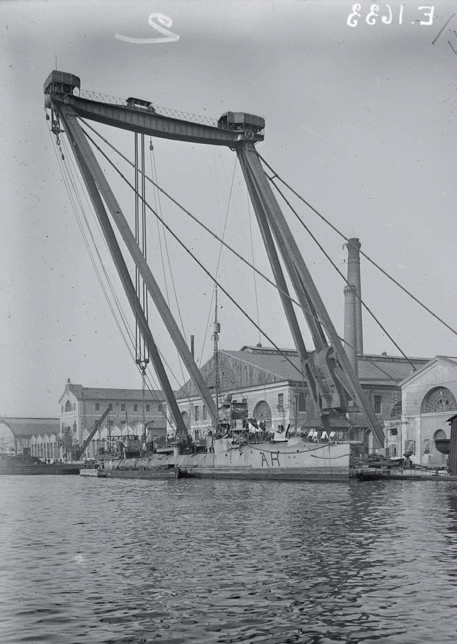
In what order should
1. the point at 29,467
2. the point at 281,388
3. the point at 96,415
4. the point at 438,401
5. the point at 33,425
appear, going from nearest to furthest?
the point at 438,401, the point at 281,388, the point at 29,467, the point at 96,415, the point at 33,425

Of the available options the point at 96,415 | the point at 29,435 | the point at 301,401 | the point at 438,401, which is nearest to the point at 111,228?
the point at 438,401

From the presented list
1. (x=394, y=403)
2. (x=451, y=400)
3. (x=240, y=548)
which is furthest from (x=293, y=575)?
(x=394, y=403)

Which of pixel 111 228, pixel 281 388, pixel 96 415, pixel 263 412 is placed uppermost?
pixel 111 228

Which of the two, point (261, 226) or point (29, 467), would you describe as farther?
point (29, 467)

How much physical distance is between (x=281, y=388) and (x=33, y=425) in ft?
221

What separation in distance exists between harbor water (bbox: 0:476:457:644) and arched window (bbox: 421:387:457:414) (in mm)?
24353

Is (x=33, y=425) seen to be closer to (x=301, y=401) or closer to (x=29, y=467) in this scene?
(x=29, y=467)

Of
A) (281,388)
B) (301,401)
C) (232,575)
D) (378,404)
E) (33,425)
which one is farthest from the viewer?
(33,425)

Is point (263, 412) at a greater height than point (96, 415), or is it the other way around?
point (263, 412)

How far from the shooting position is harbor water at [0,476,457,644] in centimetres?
1060

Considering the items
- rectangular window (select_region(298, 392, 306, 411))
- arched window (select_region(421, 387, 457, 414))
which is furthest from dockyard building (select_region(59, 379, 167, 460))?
arched window (select_region(421, 387, 457, 414))

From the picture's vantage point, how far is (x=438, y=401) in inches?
1986

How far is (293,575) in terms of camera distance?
549 inches

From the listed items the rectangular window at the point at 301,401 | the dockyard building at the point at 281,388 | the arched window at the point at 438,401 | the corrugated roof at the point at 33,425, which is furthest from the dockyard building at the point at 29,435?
the arched window at the point at 438,401
